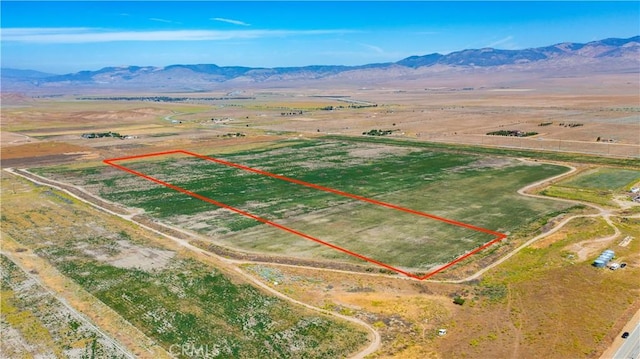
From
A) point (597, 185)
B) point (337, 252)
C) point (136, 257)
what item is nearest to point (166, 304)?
point (136, 257)

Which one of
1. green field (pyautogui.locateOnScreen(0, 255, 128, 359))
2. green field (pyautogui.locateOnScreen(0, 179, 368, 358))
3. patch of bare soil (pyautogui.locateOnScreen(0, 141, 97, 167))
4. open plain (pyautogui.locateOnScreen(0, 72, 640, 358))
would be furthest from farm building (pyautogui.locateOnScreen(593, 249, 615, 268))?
patch of bare soil (pyautogui.locateOnScreen(0, 141, 97, 167))

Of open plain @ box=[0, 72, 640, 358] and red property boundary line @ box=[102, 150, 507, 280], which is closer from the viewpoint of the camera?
open plain @ box=[0, 72, 640, 358]

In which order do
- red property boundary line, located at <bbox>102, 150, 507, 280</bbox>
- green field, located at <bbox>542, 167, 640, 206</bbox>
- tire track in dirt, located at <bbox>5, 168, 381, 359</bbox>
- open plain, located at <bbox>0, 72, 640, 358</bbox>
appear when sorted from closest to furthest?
tire track in dirt, located at <bbox>5, 168, 381, 359</bbox>, open plain, located at <bbox>0, 72, 640, 358</bbox>, red property boundary line, located at <bbox>102, 150, 507, 280</bbox>, green field, located at <bbox>542, 167, 640, 206</bbox>

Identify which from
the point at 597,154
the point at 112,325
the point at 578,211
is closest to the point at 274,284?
the point at 112,325

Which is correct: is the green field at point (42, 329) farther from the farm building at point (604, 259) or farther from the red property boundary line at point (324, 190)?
the farm building at point (604, 259)

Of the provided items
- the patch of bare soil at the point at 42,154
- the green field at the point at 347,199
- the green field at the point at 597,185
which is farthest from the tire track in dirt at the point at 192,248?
the green field at the point at 597,185

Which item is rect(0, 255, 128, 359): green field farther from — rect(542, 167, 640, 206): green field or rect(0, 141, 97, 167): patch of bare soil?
rect(0, 141, 97, 167): patch of bare soil
